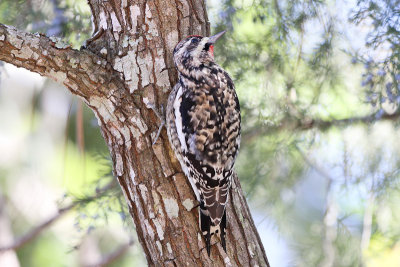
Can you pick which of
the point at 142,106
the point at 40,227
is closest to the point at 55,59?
the point at 142,106

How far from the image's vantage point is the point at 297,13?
281 centimetres

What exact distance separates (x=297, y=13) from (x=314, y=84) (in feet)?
1.55

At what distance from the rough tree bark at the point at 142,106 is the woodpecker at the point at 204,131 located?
0.05 meters

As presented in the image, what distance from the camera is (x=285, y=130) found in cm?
305

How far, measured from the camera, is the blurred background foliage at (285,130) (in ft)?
8.48

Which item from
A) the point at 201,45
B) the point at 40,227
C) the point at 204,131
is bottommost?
the point at 204,131

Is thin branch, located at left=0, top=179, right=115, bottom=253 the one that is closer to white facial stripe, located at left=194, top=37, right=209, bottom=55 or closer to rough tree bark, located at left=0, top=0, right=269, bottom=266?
rough tree bark, located at left=0, top=0, right=269, bottom=266

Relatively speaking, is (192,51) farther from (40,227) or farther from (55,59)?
(40,227)

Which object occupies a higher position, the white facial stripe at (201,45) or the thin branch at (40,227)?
the white facial stripe at (201,45)

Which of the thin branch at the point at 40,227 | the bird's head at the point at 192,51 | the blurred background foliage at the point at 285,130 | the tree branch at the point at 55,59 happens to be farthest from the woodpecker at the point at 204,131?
the thin branch at the point at 40,227

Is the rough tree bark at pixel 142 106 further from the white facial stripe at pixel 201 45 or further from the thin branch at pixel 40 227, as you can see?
the thin branch at pixel 40 227

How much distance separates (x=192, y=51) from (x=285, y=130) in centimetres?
121

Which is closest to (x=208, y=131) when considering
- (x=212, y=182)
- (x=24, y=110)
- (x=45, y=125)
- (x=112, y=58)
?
(x=212, y=182)

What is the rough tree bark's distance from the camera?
1.82 metres
